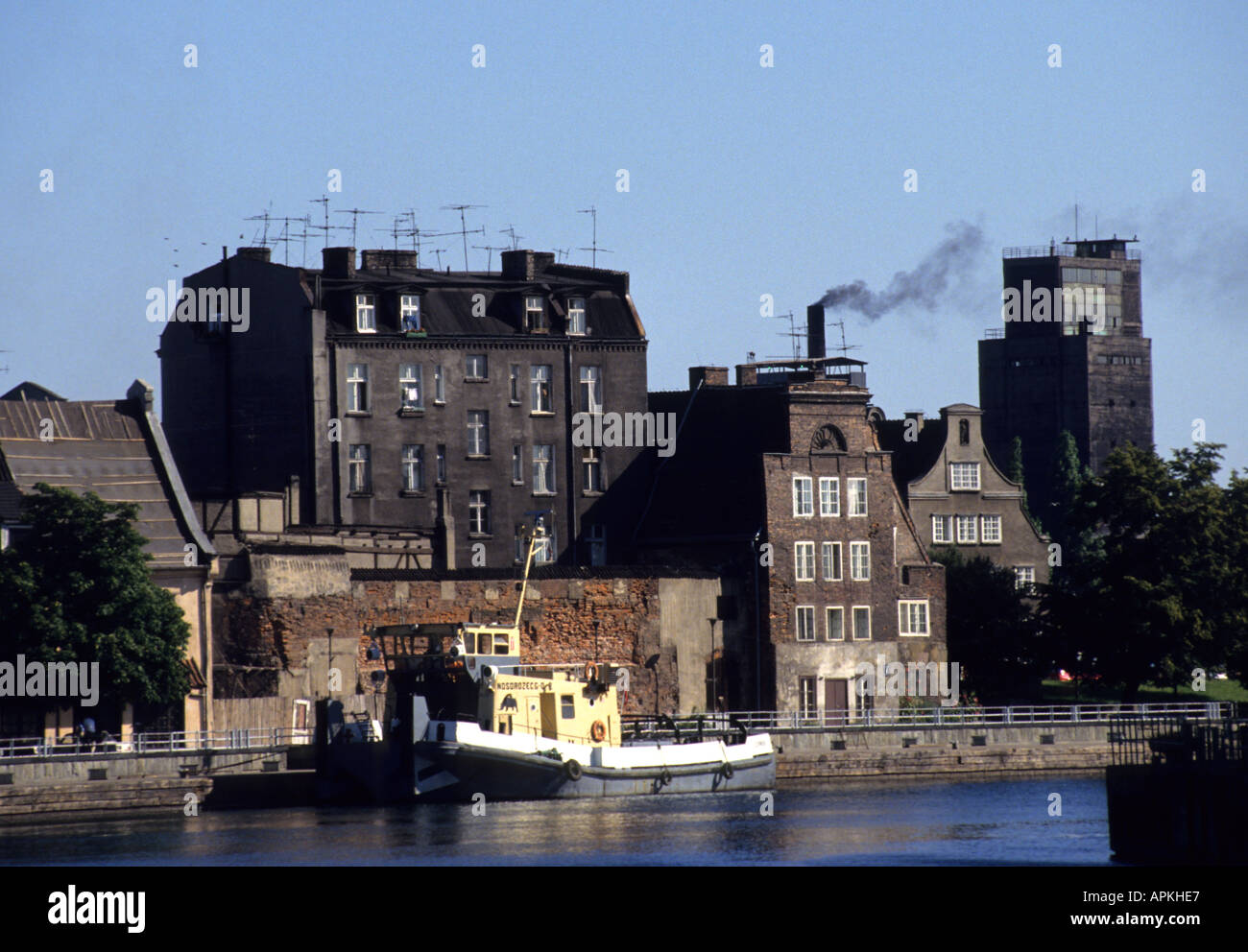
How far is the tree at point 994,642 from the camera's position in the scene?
86.6m

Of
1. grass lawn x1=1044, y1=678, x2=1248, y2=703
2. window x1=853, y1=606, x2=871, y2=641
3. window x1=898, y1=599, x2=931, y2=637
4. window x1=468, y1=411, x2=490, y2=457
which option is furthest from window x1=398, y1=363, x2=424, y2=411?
grass lawn x1=1044, y1=678, x2=1248, y2=703

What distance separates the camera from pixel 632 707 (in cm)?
7781

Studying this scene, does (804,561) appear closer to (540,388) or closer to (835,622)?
(835,622)

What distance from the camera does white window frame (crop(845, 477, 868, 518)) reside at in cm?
8350

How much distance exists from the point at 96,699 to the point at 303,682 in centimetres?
922

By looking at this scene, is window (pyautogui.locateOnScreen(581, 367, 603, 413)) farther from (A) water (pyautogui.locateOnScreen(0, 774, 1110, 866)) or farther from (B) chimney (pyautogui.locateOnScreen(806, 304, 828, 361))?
(A) water (pyautogui.locateOnScreen(0, 774, 1110, 866))

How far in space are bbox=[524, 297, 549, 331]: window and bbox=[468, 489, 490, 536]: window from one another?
6.63m

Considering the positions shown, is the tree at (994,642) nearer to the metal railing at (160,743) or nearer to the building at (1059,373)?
the metal railing at (160,743)

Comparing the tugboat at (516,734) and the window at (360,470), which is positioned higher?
the window at (360,470)

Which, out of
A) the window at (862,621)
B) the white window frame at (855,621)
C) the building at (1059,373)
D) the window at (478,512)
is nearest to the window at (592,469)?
the window at (478,512)

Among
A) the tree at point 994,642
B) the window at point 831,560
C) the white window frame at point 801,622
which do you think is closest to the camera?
the white window frame at point 801,622

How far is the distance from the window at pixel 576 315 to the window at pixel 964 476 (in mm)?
19506

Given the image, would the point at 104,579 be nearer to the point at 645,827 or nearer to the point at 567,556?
the point at 645,827
